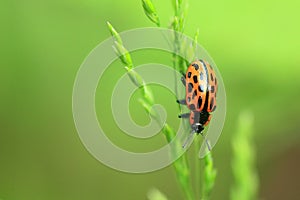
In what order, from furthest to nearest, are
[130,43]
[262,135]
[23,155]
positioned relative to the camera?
[262,135] < [23,155] < [130,43]

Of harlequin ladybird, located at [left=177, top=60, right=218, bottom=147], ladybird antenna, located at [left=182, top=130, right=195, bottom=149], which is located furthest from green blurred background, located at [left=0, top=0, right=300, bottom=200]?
ladybird antenna, located at [left=182, top=130, right=195, bottom=149]

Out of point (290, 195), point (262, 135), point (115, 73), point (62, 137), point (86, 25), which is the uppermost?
point (86, 25)

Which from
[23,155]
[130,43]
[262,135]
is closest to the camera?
[130,43]

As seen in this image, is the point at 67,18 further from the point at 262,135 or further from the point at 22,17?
the point at 262,135

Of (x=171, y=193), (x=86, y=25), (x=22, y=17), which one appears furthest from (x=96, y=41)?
(x=171, y=193)

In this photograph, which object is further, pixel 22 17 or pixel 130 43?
pixel 22 17

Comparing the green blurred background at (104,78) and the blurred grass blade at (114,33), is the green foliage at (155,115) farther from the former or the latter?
the green blurred background at (104,78)
